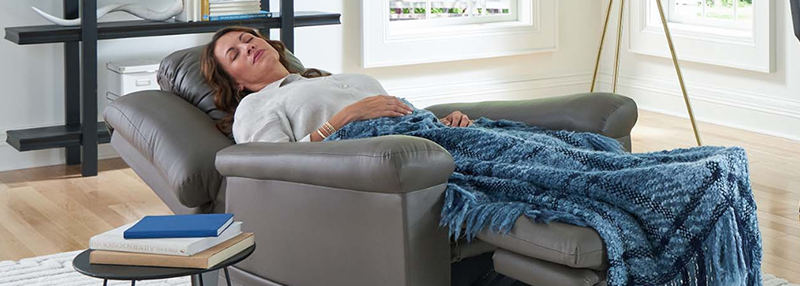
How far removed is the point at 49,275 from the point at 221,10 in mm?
1997

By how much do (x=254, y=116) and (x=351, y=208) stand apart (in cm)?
66

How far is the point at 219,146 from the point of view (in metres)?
2.76

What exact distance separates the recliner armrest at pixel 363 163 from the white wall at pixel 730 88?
3411 mm

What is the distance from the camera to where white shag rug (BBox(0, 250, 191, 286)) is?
10.3ft

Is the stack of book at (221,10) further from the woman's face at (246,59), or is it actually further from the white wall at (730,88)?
the white wall at (730,88)

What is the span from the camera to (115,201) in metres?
4.21

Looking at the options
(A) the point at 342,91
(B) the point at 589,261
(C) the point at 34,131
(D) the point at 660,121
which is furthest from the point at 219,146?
(D) the point at 660,121

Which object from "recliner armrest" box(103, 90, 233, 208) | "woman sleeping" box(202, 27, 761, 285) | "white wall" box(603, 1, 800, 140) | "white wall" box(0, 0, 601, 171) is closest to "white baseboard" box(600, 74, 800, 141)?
"white wall" box(603, 1, 800, 140)

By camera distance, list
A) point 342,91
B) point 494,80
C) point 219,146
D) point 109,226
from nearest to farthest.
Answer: point 219,146 → point 342,91 → point 109,226 → point 494,80

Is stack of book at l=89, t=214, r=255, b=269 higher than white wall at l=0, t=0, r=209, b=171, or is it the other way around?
white wall at l=0, t=0, r=209, b=171

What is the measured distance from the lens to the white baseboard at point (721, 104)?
5242 mm

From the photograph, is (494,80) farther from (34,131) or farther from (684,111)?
(34,131)

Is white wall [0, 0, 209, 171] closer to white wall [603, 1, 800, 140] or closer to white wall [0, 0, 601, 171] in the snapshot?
white wall [0, 0, 601, 171]

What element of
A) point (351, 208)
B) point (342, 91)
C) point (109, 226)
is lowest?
point (109, 226)
